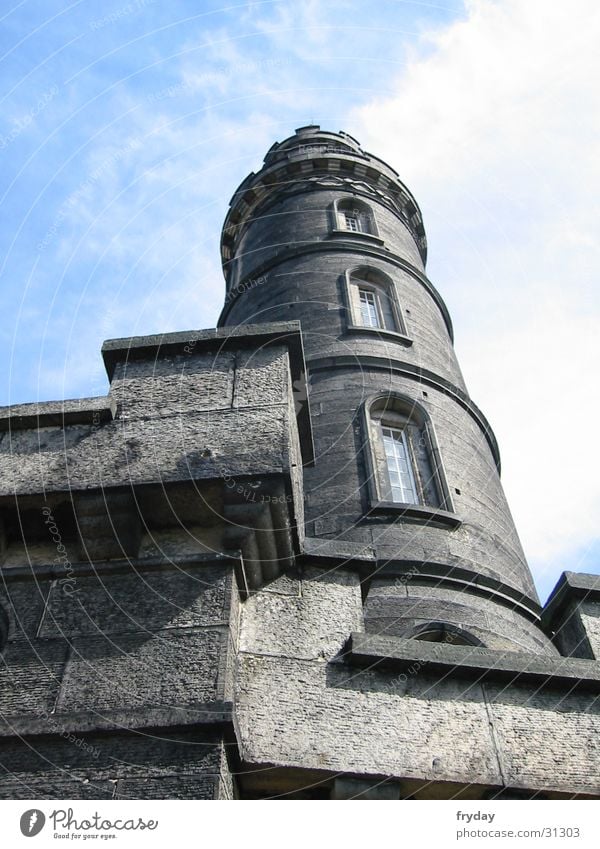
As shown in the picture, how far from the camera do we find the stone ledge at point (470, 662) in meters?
6.32

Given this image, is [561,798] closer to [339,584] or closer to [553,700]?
[553,700]

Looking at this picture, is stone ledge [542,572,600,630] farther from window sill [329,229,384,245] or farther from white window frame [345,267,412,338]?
window sill [329,229,384,245]

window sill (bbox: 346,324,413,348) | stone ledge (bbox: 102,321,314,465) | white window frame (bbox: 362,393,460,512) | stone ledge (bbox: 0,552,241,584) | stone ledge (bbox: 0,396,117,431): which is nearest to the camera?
stone ledge (bbox: 0,552,241,584)

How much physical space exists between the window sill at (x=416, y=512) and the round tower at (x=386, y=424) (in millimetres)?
15

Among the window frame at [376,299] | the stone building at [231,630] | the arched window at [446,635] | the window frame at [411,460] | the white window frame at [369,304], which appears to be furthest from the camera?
the white window frame at [369,304]

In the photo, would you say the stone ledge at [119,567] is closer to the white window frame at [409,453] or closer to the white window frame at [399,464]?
the white window frame at [409,453]

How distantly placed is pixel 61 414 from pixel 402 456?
5.64 m

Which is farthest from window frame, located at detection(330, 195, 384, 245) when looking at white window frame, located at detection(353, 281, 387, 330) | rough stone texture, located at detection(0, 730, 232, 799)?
rough stone texture, located at detection(0, 730, 232, 799)

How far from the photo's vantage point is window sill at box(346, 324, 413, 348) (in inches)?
525

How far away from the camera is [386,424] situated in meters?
12.0

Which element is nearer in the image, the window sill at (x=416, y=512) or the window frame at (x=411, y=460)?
the window sill at (x=416, y=512)

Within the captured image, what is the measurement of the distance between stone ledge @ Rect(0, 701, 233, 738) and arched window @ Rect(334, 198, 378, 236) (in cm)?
1302

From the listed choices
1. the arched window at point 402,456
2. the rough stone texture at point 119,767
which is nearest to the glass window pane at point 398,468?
the arched window at point 402,456

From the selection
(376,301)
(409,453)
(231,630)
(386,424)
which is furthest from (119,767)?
(376,301)
